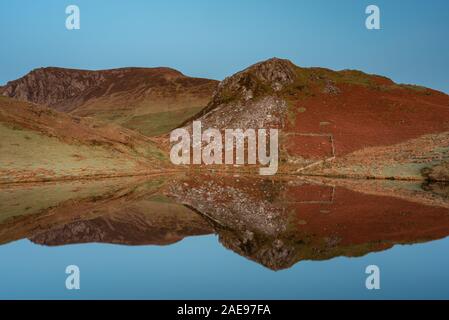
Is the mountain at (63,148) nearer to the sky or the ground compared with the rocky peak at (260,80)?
nearer to the ground

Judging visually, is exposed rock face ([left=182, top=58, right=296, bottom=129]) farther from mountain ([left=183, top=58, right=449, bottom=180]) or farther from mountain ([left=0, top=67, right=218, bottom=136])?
mountain ([left=0, top=67, right=218, bottom=136])

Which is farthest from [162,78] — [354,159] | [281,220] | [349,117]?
[281,220]

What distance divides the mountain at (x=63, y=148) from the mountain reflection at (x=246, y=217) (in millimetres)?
10068

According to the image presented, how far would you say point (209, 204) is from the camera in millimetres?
33156

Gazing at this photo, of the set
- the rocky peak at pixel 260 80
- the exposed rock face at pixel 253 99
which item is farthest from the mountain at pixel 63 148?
the rocky peak at pixel 260 80

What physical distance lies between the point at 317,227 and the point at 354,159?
40511 mm

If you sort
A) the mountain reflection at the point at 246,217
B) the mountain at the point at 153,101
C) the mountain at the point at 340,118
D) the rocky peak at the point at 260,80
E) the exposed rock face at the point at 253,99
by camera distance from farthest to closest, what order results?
the mountain at the point at 153,101, the rocky peak at the point at 260,80, the exposed rock face at the point at 253,99, the mountain at the point at 340,118, the mountain reflection at the point at 246,217

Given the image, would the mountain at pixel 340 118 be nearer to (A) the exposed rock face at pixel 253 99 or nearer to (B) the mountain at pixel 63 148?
(A) the exposed rock face at pixel 253 99

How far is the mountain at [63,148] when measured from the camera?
54.6 m

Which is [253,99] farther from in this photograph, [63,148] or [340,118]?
[63,148]
